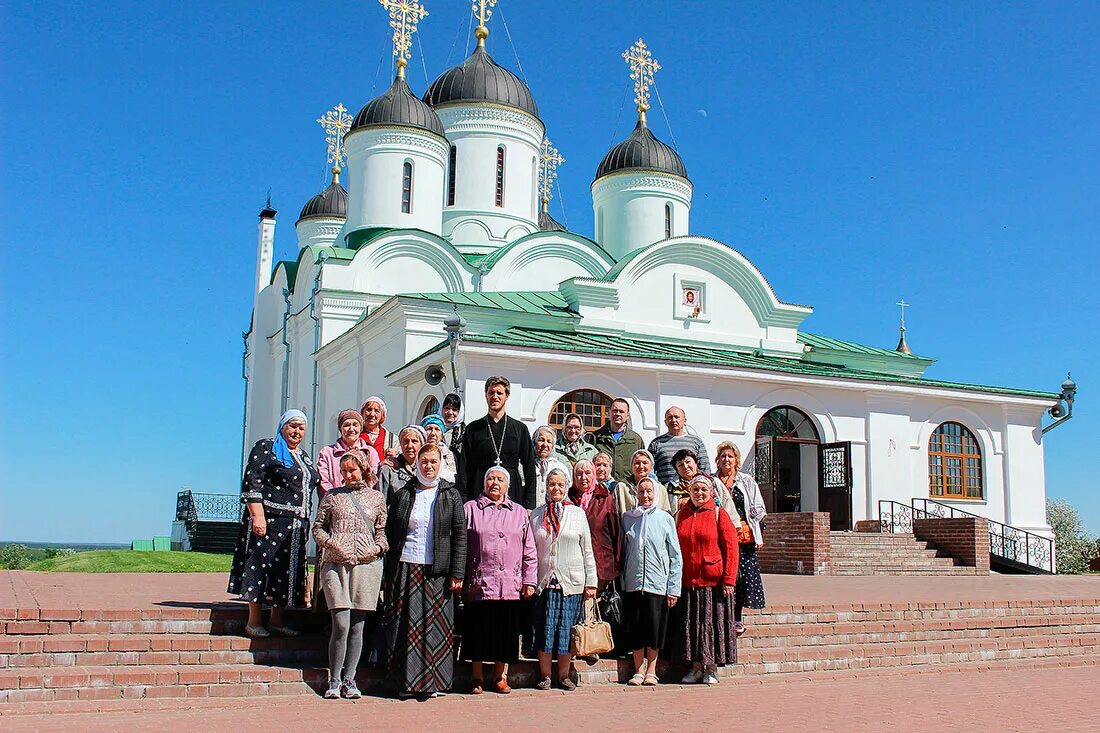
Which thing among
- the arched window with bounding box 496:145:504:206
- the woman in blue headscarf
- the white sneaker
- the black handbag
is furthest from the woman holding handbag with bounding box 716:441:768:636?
the arched window with bounding box 496:145:504:206

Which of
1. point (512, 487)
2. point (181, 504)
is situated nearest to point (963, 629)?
point (512, 487)

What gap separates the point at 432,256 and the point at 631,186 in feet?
23.1

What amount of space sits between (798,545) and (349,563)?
1156cm

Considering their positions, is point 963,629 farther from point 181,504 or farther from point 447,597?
point 181,504

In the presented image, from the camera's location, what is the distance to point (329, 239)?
1366 inches

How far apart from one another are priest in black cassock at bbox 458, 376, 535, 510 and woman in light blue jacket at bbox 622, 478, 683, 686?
80 centimetres

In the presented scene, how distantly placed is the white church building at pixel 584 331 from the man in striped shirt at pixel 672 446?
8490mm

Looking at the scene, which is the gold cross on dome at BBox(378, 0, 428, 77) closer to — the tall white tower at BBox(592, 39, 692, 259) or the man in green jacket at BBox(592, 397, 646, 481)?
the tall white tower at BBox(592, 39, 692, 259)

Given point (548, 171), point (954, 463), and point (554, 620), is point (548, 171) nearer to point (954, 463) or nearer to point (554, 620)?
point (954, 463)

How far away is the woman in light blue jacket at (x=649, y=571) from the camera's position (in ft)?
25.0

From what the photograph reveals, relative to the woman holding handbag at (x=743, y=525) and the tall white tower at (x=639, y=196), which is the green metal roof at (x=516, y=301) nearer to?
the tall white tower at (x=639, y=196)

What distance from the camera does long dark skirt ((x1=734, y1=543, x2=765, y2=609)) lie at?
842cm

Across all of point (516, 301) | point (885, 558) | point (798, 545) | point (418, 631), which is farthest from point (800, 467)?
point (418, 631)

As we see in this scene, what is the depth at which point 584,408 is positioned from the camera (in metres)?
18.9
